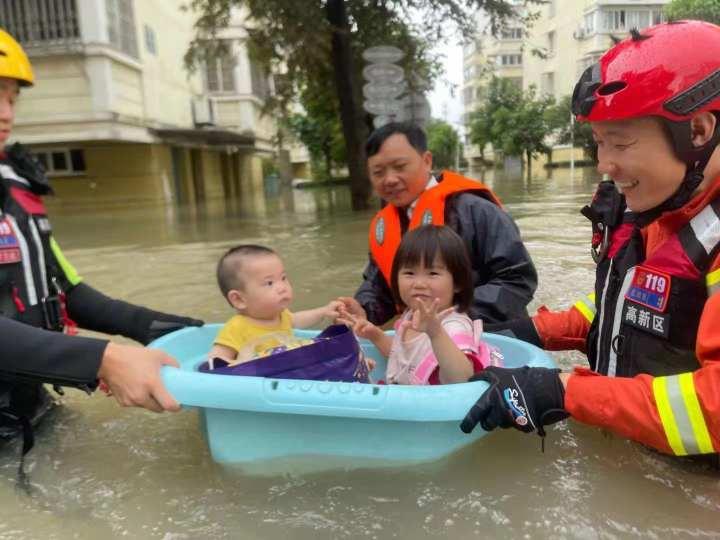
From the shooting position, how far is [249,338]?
2684mm

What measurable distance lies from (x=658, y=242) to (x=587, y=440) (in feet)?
2.63

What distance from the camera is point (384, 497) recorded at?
2109mm

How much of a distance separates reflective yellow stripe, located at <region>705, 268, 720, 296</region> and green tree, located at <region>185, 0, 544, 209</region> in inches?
417

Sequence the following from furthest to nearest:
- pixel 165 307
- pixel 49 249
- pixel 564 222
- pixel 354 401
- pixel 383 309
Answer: pixel 564 222, pixel 165 307, pixel 383 309, pixel 49 249, pixel 354 401

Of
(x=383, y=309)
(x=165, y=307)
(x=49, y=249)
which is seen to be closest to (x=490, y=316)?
(x=383, y=309)

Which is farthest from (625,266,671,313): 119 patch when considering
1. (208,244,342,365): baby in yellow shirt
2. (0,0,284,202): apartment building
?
(0,0,284,202): apartment building

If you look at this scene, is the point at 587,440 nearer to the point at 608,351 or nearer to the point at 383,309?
the point at 608,351

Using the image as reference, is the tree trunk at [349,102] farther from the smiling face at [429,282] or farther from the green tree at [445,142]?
the green tree at [445,142]

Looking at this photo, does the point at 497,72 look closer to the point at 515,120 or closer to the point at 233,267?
the point at 515,120

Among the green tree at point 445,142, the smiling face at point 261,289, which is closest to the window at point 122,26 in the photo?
the smiling face at point 261,289

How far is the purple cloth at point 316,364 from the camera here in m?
2.21

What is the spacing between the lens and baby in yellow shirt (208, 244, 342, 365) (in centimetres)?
265

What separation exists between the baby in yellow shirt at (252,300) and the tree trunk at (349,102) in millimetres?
10283

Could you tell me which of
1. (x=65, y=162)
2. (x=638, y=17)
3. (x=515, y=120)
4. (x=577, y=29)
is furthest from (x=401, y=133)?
(x=638, y=17)
